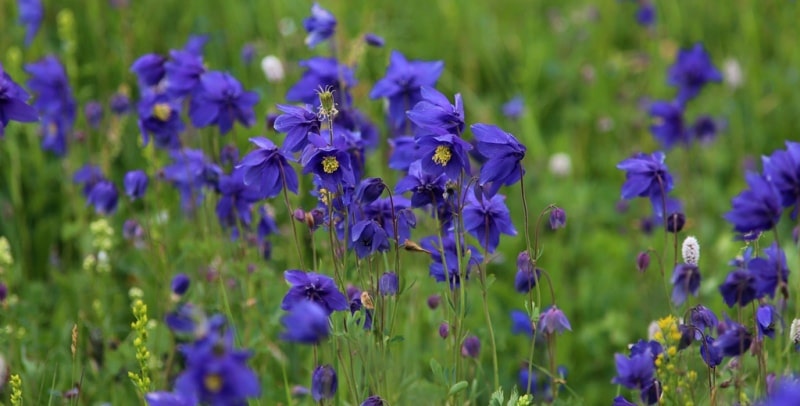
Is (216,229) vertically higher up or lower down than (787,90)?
lower down

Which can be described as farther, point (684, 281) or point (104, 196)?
point (104, 196)

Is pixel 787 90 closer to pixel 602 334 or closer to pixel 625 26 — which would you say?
pixel 625 26

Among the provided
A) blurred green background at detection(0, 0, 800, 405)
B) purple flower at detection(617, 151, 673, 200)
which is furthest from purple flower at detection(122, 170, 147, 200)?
purple flower at detection(617, 151, 673, 200)

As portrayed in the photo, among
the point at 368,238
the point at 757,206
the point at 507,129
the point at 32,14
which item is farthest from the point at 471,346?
the point at 32,14

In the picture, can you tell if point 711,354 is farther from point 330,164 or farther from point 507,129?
point 507,129

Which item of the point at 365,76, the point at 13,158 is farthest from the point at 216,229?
the point at 365,76

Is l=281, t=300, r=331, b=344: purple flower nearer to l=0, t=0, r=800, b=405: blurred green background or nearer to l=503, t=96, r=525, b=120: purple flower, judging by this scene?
l=0, t=0, r=800, b=405: blurred green background
